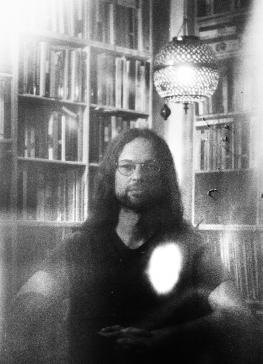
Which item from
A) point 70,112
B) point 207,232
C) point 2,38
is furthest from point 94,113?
point 207,232

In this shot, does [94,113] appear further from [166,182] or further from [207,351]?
[207,351]

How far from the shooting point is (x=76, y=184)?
8.20ft

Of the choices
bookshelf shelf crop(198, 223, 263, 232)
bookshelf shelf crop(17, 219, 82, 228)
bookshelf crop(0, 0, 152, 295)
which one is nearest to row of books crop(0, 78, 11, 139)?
bookshelf crop(0, 0, 152, 295)

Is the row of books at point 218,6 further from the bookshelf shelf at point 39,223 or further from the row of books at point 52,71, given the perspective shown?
the bookshelf shelf at point 39,223

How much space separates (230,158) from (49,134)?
2.48 feet

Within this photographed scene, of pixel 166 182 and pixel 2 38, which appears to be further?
pixel 2 38

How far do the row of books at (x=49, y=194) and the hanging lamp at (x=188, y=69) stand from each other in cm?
65

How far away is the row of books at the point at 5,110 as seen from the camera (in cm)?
223

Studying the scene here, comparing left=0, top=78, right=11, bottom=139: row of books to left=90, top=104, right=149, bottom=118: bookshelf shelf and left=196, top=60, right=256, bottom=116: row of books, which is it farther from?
left=196, top=60, right=256, bottom=116: row of books

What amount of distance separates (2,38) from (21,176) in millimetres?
544

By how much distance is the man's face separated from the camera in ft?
5.21

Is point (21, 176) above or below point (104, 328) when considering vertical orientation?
above

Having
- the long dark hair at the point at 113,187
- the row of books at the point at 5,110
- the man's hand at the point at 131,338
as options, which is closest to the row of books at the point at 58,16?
the row of books at the point at 5,110

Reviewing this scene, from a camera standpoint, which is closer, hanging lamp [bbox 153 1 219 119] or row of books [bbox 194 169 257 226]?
hanging lamp [bbox 153 1 219 119]
